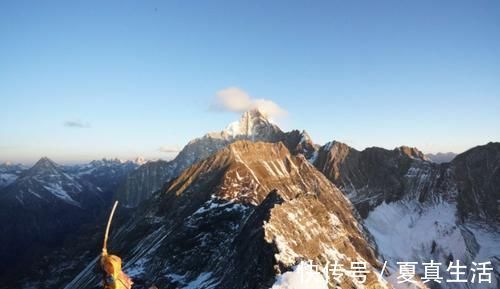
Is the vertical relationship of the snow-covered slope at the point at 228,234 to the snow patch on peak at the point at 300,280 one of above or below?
below

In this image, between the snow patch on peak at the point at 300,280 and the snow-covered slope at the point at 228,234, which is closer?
the snow patch on peak at the point at 300,280

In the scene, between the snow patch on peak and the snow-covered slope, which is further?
the snow-covered slope

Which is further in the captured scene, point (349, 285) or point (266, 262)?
point (349, 285)

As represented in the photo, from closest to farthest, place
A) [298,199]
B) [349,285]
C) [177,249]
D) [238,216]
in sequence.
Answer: [349,285] < [298,199] < [177,249] < [238,216]

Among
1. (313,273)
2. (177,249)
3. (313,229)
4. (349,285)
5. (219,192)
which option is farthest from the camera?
(219,192)

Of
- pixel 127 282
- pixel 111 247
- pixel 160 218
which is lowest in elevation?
pixel 111 247

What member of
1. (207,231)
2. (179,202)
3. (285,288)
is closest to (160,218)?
(179,202)

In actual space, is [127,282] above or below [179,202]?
above

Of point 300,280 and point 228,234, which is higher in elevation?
point 300,280

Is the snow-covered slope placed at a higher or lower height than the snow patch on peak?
lower

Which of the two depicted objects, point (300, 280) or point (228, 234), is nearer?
point (300, 280)

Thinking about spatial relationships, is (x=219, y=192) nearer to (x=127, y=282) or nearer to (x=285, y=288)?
(x=285, y=288)
